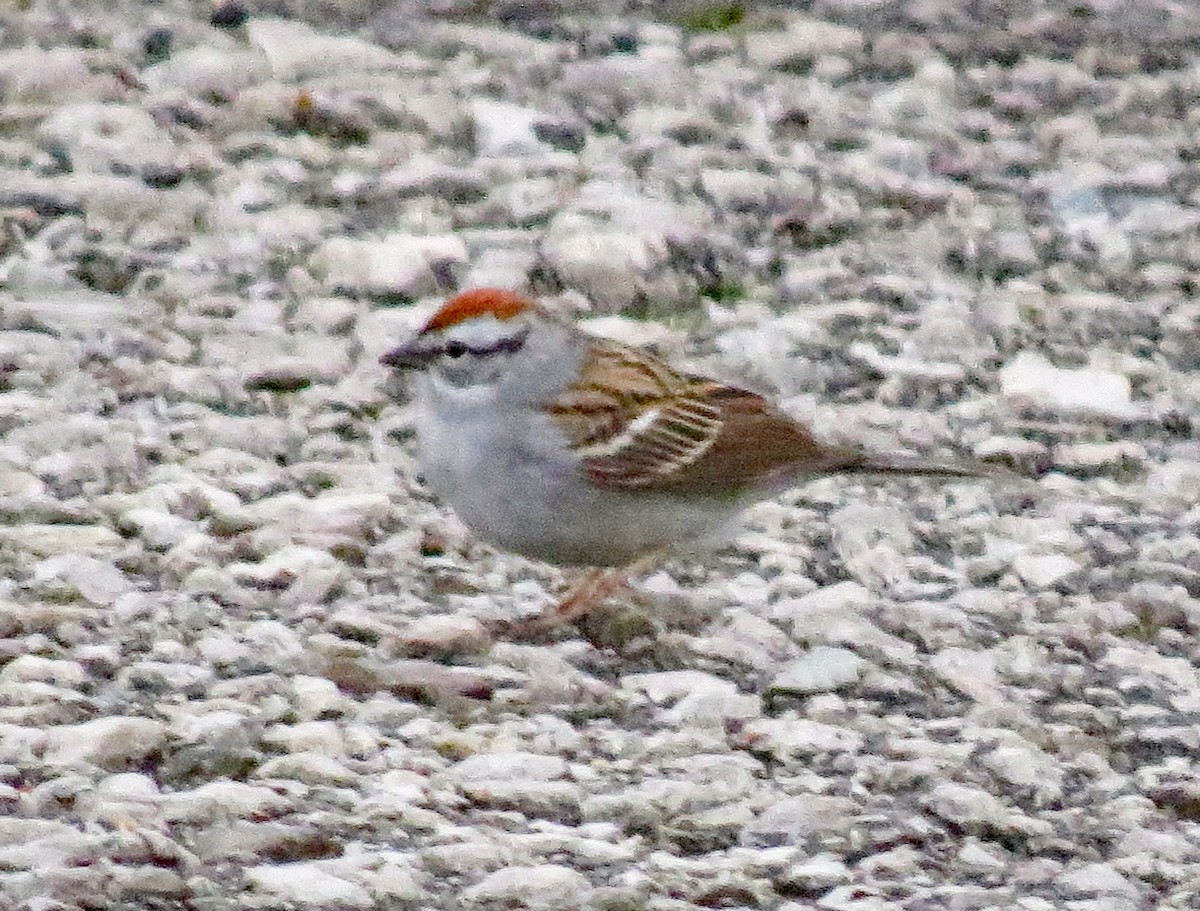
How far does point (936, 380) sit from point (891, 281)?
0.60 metres

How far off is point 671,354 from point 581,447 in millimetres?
1403

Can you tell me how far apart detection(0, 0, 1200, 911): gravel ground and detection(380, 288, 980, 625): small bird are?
0.55ft

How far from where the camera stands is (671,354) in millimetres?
6512

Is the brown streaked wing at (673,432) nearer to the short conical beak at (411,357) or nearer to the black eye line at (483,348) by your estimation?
the black eye line at (483,348)

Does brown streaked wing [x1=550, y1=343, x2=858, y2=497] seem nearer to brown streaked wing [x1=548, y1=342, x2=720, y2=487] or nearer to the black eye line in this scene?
brown streaked wing [x1=548, y1=342, x2=720, y2=487]

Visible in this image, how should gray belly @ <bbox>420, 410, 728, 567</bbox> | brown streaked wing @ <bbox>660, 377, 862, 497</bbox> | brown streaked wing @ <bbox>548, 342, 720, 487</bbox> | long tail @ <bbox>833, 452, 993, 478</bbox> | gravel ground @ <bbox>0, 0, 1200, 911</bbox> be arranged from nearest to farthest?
1. gravel ground @ <bbox>0, 0, 1200, 911</bbox>
2. gray belly @ <bbox>420, 410, 728, 567</bbox>
3. brown streaked wing @ <bbox>548, 342, 720, 487</bbox>
4. brown streaked wing @ <bbox>660, 377, 862, 497</bbox>
5. long tail @ <bbox>833, 452, 993, 478</bbox>

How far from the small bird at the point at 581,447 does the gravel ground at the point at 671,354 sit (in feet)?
0.55

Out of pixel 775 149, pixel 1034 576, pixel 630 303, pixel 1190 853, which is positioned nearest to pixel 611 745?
pixel 1190 853

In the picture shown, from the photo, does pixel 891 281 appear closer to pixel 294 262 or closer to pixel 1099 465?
pixel 1099 465

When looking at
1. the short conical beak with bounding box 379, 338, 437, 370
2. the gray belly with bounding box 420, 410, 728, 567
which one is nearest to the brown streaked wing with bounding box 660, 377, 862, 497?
the gray belly with bounding box 420, 410, 728, 567

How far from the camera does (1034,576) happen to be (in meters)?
5.39

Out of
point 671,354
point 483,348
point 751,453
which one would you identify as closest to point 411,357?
point 483,348

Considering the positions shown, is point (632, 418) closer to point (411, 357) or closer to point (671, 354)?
point (411, 357)

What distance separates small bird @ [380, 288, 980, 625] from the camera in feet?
16.6
